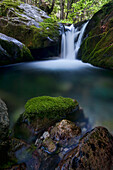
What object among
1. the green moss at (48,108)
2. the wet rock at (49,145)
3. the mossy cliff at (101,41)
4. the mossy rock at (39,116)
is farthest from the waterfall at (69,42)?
the wet rock at (49,145)

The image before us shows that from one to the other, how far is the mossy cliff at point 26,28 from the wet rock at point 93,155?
932 centimetres

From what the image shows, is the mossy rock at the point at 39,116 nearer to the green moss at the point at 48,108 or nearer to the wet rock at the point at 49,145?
the green moss at the point at 48,108

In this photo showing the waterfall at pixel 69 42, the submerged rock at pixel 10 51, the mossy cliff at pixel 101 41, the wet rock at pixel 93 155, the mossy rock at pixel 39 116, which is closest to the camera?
the wet rock at pixel 93 155

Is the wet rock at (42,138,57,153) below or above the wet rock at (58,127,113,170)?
below

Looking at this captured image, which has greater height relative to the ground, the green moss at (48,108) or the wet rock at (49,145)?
the green moss at (48,108)

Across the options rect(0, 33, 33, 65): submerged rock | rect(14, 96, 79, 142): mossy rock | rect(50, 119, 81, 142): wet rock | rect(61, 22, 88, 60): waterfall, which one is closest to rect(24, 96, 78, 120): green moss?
rect(14, 96, 79, 142): mossy rock

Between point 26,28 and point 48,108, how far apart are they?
9472mm

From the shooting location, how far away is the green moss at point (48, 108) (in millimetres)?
2072

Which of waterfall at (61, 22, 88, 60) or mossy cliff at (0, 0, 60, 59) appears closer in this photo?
mossy cliff at (0, 0, 60, 59)

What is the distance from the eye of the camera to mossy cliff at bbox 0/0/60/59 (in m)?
9.05

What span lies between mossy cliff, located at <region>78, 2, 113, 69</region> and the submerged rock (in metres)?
5.01

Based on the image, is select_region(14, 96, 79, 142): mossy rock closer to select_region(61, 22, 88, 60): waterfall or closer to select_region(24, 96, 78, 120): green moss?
select_region(24, 96, 78, 120): green moss

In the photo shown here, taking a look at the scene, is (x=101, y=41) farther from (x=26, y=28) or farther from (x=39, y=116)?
(x=39, y=116)

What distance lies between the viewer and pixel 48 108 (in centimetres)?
215
